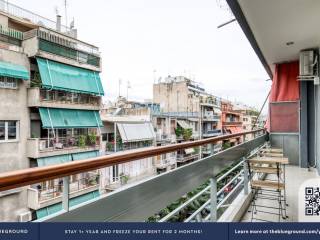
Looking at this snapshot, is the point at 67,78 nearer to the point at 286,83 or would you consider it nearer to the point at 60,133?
the point at 60,133

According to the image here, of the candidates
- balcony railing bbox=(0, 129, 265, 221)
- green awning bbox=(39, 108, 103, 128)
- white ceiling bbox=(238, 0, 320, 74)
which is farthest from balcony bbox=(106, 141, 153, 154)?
white ceiling bbox=(238, 0, 320, 74)

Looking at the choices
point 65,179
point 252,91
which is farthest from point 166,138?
point 252,91

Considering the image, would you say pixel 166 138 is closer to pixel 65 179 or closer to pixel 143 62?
pixel 143 62

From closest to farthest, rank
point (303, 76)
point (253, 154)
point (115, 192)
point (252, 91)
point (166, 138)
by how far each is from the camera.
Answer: point (115, 192) < point (166, 138) < point (253, 154) < point (303, 76) < point (252, 91)

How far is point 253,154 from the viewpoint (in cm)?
373

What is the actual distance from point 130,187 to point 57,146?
715 mm

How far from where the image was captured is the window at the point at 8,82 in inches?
54.6

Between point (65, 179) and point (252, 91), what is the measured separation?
20.4 ft

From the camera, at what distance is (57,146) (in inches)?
65.5

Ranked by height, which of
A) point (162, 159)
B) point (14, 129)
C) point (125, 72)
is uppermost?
point (125, 72)

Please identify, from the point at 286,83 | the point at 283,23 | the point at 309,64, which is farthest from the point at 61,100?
the point at 286,83

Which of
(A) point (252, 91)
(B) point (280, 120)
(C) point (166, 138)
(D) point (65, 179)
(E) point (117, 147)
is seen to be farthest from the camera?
(A) point (252, 91)

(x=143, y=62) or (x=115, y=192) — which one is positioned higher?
(x=143, y=62)

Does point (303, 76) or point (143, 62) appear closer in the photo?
point (143, 62)
